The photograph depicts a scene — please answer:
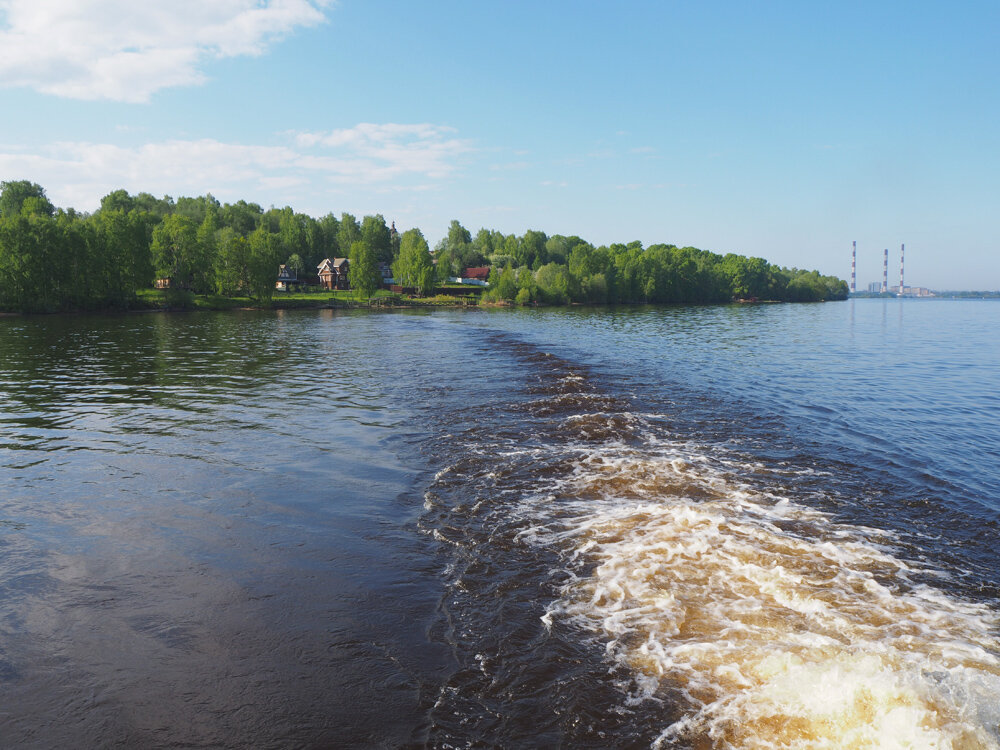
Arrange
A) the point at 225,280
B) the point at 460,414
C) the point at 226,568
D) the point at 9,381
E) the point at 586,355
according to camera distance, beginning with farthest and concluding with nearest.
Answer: the point at 225,280, the point at 586,355, the point at 9,381, the point at 460,414, the point at 226,568

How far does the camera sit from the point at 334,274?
170625 millimetres

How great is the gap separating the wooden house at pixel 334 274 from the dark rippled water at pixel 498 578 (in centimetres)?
15422

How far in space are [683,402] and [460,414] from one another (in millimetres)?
9786

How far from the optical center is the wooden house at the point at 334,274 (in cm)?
16988

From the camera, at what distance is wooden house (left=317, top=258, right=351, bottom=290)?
557ft

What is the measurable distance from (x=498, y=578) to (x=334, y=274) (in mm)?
172070

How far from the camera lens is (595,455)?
16.3 m

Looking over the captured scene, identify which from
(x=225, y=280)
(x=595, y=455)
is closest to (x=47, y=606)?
(x=595, y=455)

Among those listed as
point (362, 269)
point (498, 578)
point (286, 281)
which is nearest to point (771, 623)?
point (498, 578)

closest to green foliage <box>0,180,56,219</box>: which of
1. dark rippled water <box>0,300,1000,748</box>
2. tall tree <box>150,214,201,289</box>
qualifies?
tall tree <box>150,214,201,289</box>

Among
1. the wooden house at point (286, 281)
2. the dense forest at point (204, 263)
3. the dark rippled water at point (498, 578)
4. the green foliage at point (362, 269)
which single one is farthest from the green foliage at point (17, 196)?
the dark rippled water at point (498, 578)

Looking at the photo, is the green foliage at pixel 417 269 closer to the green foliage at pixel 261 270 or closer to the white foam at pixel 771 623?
the green foliage at pixel 261 270

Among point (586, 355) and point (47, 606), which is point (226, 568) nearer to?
point (47, 606)

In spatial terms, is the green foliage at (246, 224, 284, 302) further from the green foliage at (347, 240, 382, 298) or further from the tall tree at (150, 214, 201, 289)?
the green foliage at (347, 240, 382, 298)
